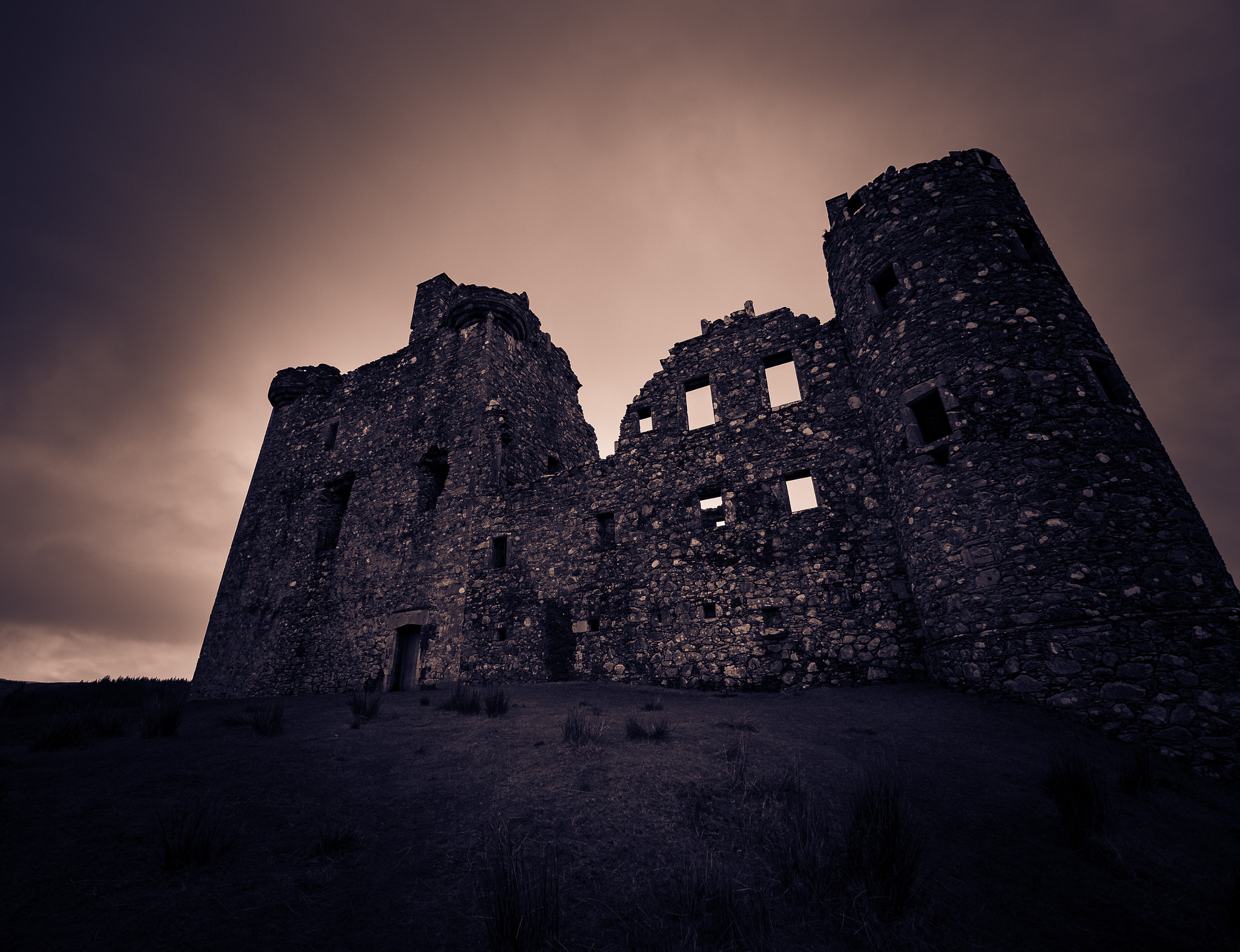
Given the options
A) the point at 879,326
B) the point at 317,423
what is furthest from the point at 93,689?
the point at 879,326

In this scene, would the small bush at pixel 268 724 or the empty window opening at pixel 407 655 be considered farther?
the empty window opening at pixel 407 655

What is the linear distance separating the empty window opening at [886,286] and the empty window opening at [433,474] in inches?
463

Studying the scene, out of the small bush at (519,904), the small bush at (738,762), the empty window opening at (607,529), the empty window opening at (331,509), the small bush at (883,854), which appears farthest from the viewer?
the empty window opening at (331,509)

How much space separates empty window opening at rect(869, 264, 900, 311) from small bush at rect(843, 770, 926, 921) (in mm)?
8276

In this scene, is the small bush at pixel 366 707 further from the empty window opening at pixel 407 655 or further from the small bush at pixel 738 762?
the small bush at pixel 738 762

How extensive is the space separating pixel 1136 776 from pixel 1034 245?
817 cm

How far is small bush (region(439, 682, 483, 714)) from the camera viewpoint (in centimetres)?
777

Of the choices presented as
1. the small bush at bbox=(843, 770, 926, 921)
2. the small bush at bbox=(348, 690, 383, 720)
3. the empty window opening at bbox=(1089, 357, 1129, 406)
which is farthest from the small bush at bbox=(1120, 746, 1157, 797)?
the small bush at bbox=(348, 690, 383, 720)

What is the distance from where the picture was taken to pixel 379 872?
310 centimetres

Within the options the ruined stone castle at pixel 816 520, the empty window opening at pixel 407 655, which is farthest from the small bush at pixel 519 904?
the empty window opening at pixel 407 655

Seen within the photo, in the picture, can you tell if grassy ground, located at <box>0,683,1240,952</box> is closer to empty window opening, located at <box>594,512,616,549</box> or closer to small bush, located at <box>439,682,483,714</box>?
small bush, located at <box>439,682,483,714</box>

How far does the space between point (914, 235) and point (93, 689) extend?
2790 centimetres

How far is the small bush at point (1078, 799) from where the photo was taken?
12.1ft

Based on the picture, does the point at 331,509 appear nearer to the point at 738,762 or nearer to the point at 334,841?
the point at 334,841
